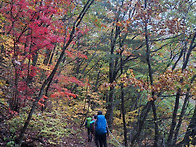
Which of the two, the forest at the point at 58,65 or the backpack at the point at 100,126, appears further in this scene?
the backpack at the point at 100,126

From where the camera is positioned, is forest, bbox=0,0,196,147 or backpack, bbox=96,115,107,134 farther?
backpack, bbox=96,115,107,134

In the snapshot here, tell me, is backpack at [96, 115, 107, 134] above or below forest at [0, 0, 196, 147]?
below

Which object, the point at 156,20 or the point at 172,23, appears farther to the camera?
the point at 156,20

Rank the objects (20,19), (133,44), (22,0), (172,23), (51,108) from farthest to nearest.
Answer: (51,108) → (133,44) → (172,23) → (20,19) → (22,0)

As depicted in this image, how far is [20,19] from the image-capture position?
6219mm

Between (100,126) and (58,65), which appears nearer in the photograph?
(58,65)

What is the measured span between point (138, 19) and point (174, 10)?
207 cm

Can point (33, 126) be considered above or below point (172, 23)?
below

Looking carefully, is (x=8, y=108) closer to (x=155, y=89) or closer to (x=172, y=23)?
(x=155, y=89)

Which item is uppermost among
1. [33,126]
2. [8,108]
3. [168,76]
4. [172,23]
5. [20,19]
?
[172,23]

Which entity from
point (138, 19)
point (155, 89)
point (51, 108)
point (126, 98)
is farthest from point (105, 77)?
point (155, 89)

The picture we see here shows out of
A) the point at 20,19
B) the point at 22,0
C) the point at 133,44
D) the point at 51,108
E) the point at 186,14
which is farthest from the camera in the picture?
the point at 51,108

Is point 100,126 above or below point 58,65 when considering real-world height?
below

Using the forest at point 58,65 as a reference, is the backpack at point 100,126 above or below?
below
